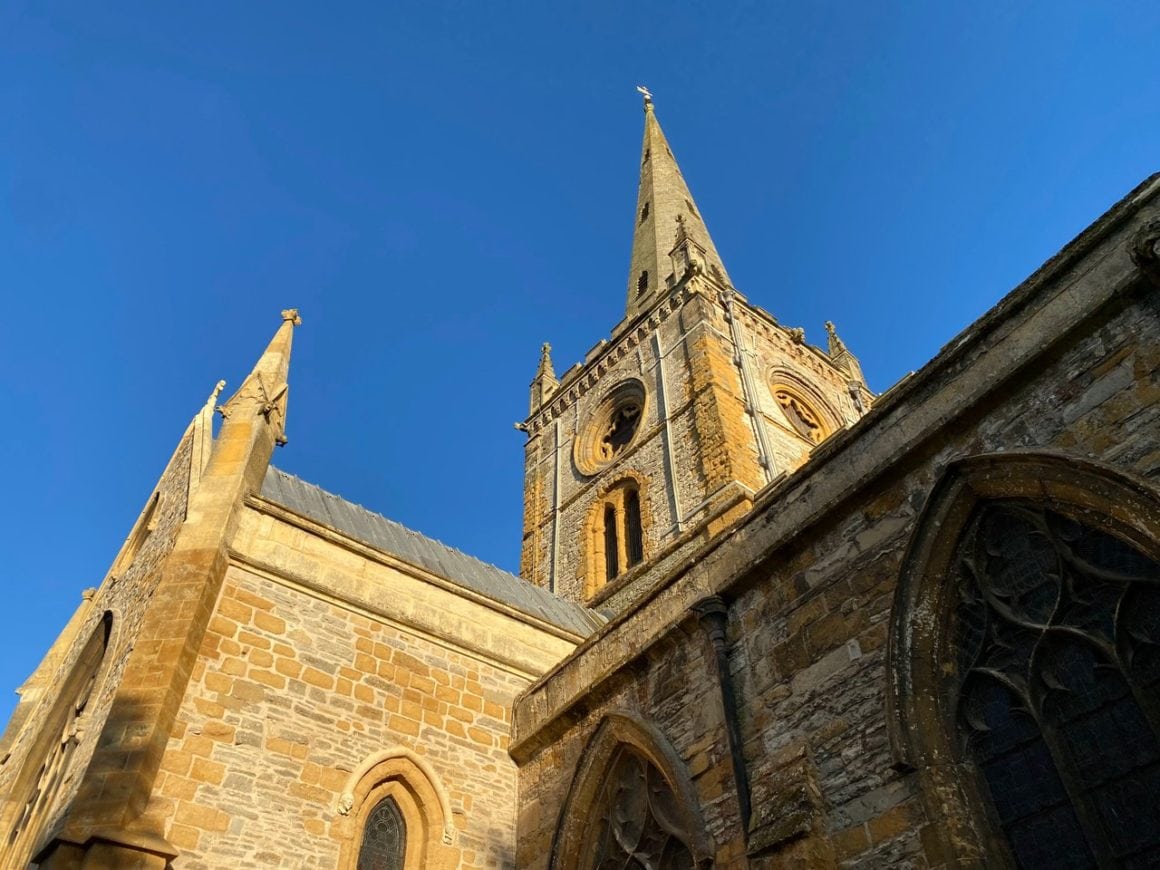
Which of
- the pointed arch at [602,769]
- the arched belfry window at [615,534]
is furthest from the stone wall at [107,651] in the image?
the arched belfry window at [615,534]

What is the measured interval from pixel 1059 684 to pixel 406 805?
6.58 metres

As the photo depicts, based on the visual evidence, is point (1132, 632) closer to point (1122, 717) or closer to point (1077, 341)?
point (1122, 717)

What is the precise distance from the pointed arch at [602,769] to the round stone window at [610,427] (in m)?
14.9

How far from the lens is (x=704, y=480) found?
Answer: 1953 cm

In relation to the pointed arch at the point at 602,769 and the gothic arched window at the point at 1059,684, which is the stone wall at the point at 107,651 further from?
the gothic arched window at the point at 1059,684

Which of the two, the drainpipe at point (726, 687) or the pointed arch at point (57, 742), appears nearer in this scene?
the drainpipe at point (726, 687)

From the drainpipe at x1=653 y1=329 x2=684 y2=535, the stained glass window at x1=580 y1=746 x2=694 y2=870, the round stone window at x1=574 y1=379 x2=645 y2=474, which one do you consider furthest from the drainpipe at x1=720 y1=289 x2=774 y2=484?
the stained glass window at x1=580 y1=746 x2=694 y2=870

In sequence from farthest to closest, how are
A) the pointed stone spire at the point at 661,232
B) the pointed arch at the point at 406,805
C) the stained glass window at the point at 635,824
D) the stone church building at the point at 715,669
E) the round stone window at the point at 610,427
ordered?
1. the pointed stone spire at the point at 661,232
2. the round stone window at the point at 610,427
3. the pointed arch at the point at 406,805
4. the stained glass window at the point at 635,824
5. the stone church building at the point at 715,669

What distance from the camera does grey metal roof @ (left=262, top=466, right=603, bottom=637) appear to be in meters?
12.5

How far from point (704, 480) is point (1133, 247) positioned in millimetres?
14290

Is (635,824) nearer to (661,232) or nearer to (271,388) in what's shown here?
(271,388)

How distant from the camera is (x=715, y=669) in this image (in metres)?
7.55

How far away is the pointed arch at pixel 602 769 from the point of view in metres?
7.66

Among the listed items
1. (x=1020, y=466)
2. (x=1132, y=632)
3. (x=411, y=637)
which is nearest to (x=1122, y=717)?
(x=1132, y=632)
